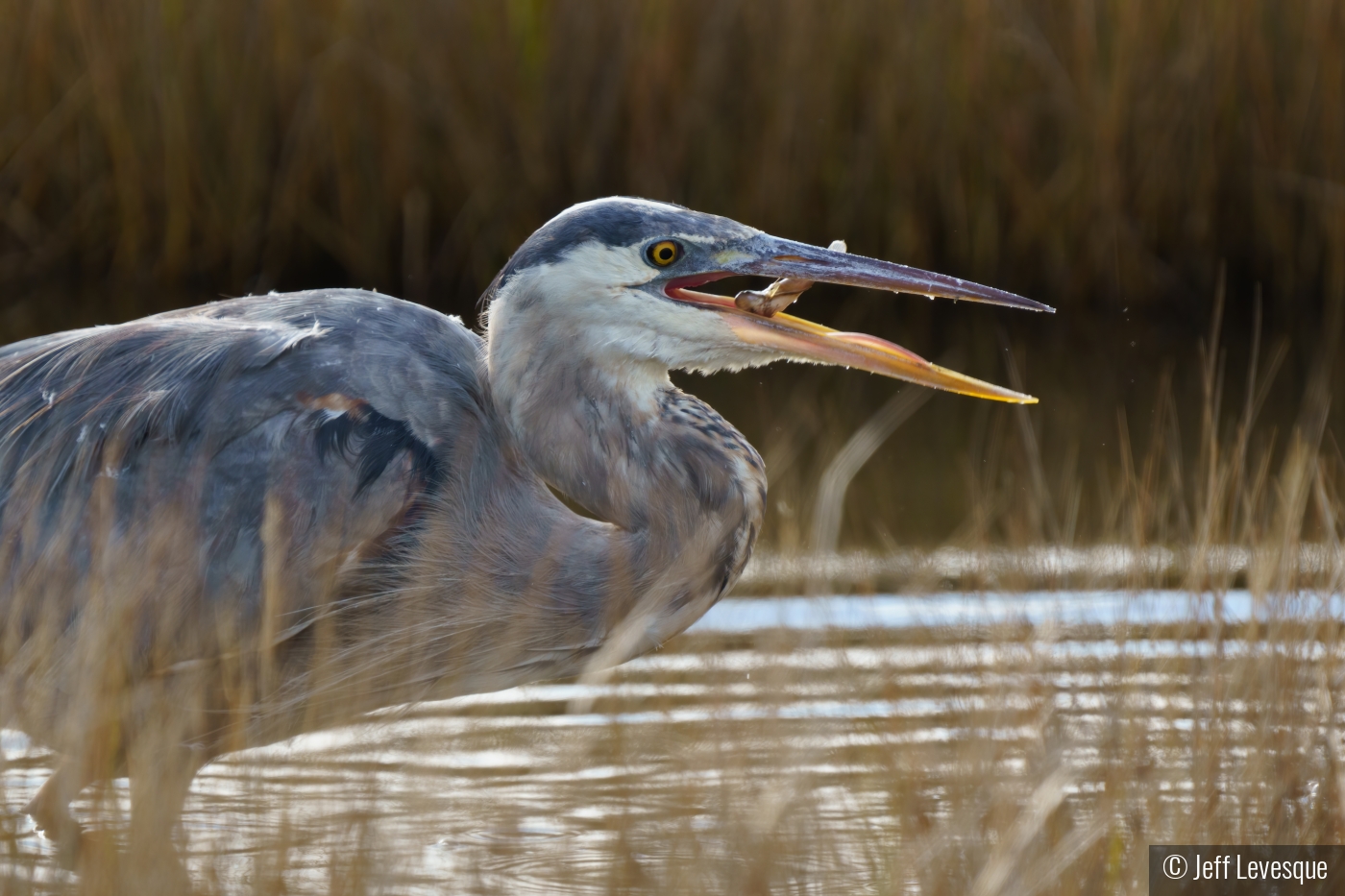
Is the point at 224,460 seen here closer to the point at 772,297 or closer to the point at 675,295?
the point at 675,295

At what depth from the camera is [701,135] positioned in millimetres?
8234

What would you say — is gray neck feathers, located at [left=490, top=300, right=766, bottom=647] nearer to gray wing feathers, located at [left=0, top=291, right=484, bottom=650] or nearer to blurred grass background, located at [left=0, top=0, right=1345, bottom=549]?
gray wing feathers, located at [left=0, top=291, right=484, bottom=650]

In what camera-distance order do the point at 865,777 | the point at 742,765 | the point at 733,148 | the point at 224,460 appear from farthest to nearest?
the point at 733,148
the point at 224,460
the point at 865,777
the point at 742,765

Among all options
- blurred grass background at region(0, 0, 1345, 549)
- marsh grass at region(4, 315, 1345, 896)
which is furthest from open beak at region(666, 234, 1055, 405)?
blurred grass background at region(0, 0, 1345, 549)

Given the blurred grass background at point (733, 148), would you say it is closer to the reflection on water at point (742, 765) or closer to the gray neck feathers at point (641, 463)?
the reflection on water at point (742, 765)

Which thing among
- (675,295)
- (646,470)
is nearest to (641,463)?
(646,470)

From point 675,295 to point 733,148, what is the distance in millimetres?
4565

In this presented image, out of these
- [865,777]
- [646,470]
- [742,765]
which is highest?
[646,470]

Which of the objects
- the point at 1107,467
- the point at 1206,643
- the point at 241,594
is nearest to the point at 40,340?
the point at 241,594

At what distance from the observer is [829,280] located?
12.4ft

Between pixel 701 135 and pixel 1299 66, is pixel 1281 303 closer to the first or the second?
pixel 1299 66

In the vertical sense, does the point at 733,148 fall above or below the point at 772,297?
above

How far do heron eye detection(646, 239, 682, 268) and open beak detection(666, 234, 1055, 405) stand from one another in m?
0.06

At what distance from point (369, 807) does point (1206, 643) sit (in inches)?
80.7
